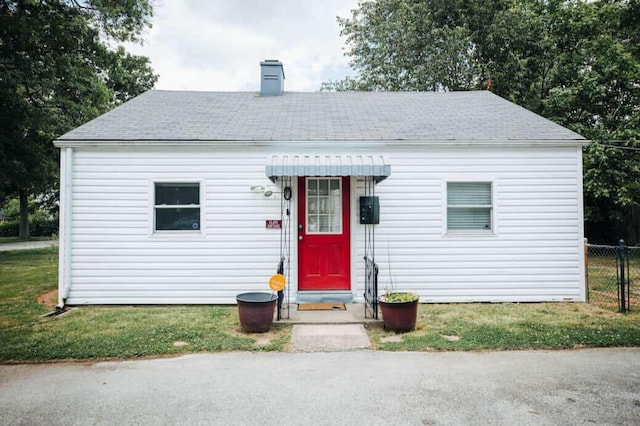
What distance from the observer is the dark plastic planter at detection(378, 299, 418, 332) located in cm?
586

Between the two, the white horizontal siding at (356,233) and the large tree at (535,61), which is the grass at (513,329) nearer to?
the white horizontal siding at (356,233)

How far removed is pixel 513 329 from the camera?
597 cm

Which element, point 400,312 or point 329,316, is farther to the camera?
point 329,316

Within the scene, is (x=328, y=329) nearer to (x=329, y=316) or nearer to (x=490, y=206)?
(x=329, y=316)

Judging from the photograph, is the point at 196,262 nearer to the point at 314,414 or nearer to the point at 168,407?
the point at 168,407

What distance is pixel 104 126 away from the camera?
811 centimetres

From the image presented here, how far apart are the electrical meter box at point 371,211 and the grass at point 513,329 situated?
183cm

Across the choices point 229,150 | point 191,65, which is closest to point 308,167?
point 229,150

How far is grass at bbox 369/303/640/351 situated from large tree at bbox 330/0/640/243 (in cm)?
813

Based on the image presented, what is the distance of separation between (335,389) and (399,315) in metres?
2.12

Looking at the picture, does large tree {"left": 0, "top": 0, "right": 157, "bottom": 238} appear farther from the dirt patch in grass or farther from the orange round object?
the orange round object

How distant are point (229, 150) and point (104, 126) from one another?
8.82ft

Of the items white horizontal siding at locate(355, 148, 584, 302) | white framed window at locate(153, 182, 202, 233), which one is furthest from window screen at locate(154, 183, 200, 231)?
white horizontal siding at locate(355, 148, 584, 302)

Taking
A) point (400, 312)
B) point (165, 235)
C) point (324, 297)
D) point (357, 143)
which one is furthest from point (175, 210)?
point (400, 312)
